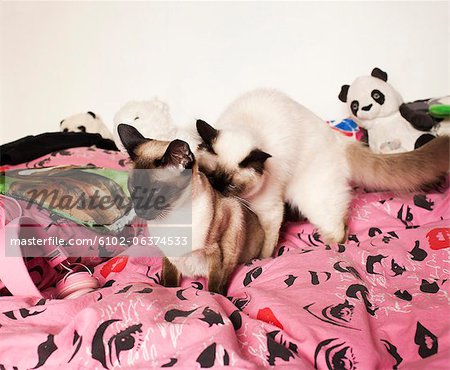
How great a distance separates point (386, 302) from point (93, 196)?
1.04 m

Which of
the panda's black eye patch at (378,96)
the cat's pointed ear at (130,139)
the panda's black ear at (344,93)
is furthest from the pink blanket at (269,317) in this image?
the panda's black ear at (344,93)

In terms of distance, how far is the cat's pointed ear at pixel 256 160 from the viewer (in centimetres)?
133

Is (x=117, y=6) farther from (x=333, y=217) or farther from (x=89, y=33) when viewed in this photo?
(x=333, y=217)

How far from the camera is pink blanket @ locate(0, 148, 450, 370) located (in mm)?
817

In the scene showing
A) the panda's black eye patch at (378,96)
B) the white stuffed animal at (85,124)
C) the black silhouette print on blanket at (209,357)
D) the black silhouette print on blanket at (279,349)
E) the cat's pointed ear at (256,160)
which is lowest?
the black silhouette print on blanket at (279,349)

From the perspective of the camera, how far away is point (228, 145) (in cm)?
138

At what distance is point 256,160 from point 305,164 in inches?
12.0

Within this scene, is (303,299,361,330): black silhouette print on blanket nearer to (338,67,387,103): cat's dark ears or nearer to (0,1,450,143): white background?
(338,67,387,103): cat's dark ears

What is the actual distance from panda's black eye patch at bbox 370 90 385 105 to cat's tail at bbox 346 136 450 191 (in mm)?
408

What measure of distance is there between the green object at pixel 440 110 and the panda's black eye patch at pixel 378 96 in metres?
0.21

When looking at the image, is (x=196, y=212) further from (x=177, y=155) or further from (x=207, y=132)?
(x=207, y=132)

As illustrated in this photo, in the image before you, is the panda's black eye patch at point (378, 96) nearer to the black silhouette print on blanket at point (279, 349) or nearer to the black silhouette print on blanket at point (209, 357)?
the black silhouette print on blanket at point (279, 349)

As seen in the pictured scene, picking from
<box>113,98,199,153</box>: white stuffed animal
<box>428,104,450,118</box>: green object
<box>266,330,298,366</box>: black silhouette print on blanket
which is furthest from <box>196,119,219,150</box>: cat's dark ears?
<box>428,104,450,118</box>: green object

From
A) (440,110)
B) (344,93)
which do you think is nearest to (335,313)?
(440,110)
